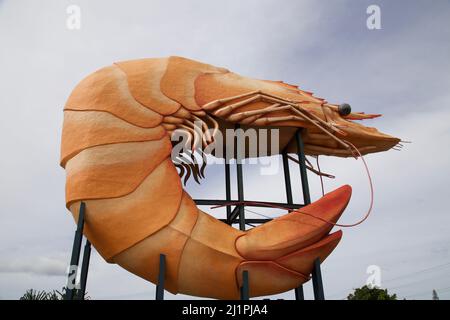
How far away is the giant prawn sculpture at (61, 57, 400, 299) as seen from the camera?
21.4ft

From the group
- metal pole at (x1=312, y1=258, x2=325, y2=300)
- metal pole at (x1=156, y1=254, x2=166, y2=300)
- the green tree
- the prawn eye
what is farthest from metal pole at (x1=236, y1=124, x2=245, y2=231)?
the green tree

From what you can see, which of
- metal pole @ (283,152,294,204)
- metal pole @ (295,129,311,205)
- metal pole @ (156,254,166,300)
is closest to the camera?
metal pole @ (156,254,166,300)

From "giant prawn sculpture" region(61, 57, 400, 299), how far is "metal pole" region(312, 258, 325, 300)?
108 millimetres

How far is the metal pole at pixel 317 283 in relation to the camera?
693cm

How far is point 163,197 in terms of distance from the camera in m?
6.75

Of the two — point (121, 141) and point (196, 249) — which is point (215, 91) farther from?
point (196, 249)

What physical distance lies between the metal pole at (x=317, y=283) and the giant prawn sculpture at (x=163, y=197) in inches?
4.3

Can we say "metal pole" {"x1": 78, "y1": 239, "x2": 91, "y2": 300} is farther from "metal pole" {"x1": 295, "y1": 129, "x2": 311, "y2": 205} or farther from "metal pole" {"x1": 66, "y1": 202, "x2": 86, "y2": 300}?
"metal pole" {"x1": 295, "y1": 129, "x2": 311, "y2": 205}

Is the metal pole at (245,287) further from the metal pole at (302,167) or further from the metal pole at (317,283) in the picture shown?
the metal pole at (302,167)

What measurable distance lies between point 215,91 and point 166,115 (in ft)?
3.90

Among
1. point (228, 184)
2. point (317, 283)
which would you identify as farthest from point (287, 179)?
point (317, 283)

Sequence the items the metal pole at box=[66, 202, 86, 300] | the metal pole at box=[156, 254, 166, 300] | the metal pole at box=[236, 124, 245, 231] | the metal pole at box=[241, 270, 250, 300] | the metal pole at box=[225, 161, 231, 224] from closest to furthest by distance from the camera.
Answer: the metal pole at box=[66, 202, 86, 300]
the metal pole at box=[156, 254, 166, 300]
the metal pole at box=[241, 270, 250, 300]
the metal pole at box=[236, 124, 245, 231]
the metal pole at box=[225, 161, 231, 224]

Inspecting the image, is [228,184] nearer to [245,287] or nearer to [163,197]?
[163,197]

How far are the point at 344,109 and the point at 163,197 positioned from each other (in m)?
4.67
